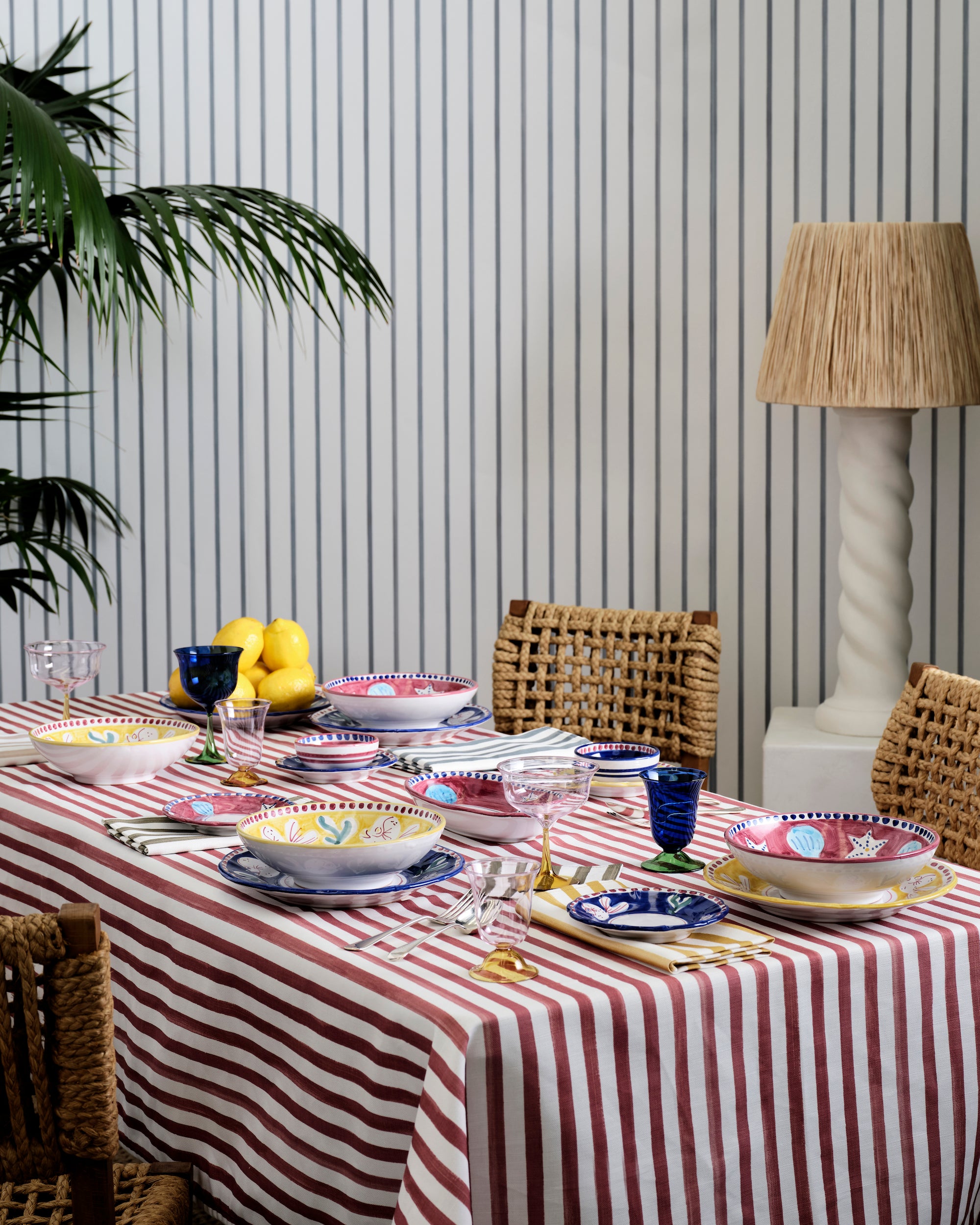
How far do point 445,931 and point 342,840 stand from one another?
8.3 inches

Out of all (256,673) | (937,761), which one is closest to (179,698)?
(256,673)

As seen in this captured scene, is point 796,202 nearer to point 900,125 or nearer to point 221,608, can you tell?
point 900,125

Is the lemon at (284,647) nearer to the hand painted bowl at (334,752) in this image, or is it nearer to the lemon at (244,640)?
the lemon at (244,640)

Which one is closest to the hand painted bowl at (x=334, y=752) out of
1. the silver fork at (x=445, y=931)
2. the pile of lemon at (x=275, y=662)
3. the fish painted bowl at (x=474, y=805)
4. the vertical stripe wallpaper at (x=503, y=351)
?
the fish painted bowl at (x=474, y=805)

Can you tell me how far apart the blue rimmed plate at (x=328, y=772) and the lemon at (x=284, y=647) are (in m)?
0.33

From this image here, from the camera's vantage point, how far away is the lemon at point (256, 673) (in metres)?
2.12

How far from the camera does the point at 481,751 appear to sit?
6.13ft

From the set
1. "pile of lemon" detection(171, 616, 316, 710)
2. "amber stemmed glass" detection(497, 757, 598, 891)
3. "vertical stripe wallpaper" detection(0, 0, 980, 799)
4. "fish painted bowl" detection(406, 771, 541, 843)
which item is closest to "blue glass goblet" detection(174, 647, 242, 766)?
"pile of lemon" detection(171, 616, 316, 710)

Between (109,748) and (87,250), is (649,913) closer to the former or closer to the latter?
(109,748)

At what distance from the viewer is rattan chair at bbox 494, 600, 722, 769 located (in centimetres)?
241

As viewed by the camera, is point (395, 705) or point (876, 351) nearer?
point (395, 705)

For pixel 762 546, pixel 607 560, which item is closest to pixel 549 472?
pixel 607 560

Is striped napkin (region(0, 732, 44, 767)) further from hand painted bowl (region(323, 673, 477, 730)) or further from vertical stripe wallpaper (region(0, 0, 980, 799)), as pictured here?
vertical stripe wallpaper (region(0, 0, 980, 799))

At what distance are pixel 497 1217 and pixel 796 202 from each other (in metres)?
2.59
